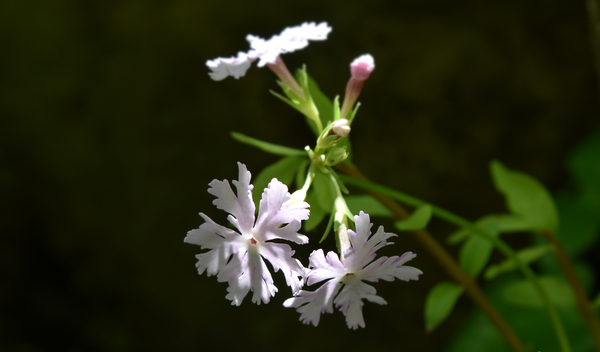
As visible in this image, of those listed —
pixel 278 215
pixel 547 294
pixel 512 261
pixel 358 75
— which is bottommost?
pixel 547 294

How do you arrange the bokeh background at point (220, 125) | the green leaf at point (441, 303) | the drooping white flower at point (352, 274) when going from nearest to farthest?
the drooping white flower at point (352, 274), the green leaf at point (441, 303), the bokeh background at point (220, 125)

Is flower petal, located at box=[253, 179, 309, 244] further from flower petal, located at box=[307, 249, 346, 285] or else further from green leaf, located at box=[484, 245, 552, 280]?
green leaf, located at box=[484, 245, 552, 280]

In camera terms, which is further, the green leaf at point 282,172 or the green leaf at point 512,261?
the green leaf at point 512,261

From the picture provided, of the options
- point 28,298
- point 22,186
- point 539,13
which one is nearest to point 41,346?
point 28,298

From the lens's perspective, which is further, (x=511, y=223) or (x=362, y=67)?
(x=511, y=223)

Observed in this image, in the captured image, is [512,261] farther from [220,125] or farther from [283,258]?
[220,125]

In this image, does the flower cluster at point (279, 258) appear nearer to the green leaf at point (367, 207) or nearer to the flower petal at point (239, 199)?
the flower petal at point (239, 199)

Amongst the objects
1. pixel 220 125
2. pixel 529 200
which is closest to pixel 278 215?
pixel 529 200

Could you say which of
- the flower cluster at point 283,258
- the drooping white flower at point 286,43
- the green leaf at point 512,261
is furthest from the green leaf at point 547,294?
the drooping white flower at point 286,43
